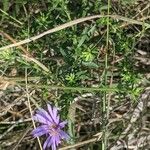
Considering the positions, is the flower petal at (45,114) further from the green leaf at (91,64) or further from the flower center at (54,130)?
the green leaf at (91,64)

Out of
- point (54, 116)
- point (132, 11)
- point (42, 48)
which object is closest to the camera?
point (54, 116)

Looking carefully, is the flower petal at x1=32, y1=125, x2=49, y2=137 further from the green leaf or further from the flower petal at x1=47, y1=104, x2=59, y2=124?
the green leaf

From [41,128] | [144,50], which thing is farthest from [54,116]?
[144,50]

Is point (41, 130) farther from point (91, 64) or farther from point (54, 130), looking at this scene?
point (91, 64)

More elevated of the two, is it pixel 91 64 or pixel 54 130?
pixel 91 64

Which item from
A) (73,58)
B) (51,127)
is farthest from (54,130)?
(73,58)

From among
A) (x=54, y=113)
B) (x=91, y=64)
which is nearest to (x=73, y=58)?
(x=91, y=64)

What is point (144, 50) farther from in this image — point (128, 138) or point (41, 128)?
point (41, 128)

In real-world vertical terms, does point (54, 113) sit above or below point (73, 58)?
below

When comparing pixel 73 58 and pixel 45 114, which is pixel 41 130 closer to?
pixel 45 114
